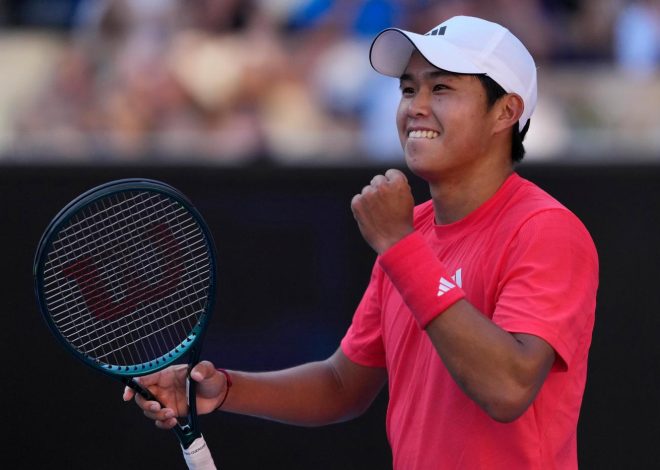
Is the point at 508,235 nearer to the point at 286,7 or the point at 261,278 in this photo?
the point at 261,278

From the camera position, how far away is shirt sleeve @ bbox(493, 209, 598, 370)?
236 centimetres

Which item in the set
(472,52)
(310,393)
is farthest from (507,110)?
(310,393)

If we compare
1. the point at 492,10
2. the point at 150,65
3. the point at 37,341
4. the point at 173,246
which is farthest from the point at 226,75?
the point at 173,246

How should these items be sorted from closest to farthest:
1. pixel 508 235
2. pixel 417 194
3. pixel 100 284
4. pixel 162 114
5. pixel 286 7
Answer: pixel 508 235 < pixel 100 284 < pixel 417 194 < pixel 162 114 < pixel 286 7

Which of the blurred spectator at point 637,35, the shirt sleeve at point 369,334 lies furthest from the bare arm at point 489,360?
the blurred spectator at point 637,35

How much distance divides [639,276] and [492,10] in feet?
6.91

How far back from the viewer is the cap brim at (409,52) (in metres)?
2.60

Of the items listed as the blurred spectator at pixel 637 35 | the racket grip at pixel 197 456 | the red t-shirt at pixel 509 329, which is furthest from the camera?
the blurred spectator at pixel 637 35

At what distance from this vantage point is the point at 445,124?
262cm

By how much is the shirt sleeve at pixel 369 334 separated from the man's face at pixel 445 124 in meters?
0.43

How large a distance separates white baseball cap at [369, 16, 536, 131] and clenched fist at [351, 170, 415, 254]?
309mm

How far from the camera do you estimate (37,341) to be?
4.38 meters

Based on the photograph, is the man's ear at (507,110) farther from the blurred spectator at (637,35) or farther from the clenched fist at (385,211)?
the blurred spectator at (637,35)

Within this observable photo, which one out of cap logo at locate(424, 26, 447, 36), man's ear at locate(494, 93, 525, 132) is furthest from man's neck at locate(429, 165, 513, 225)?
cap logo at locate(424, 26, 447, 36)
